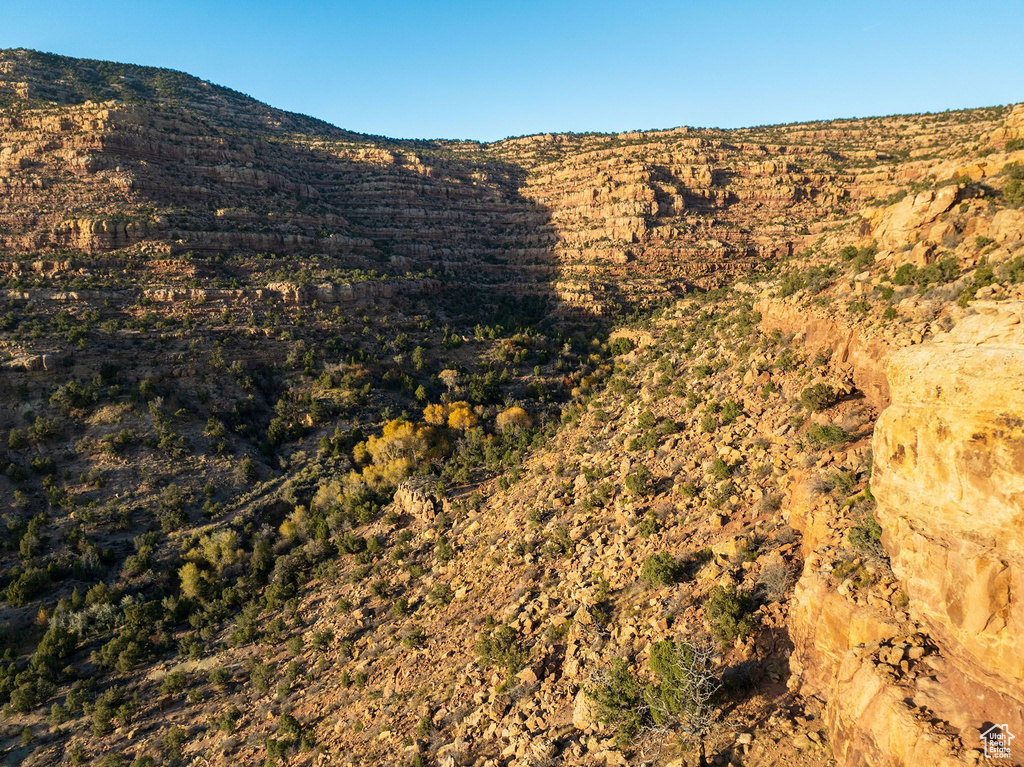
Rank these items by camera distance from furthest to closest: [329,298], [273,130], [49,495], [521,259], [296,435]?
[273,130]
[521,259]
[329,298]
[296,435]
[49,495]

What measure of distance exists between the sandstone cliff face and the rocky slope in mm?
36

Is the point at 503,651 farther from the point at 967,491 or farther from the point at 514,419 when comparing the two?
the point at 514,419

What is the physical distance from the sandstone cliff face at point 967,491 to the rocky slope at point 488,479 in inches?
1.4

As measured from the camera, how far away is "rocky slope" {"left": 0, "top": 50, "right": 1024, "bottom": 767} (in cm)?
680

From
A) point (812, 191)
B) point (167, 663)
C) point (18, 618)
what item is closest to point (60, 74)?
point (18, 618)

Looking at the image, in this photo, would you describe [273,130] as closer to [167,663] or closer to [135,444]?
[135,444]

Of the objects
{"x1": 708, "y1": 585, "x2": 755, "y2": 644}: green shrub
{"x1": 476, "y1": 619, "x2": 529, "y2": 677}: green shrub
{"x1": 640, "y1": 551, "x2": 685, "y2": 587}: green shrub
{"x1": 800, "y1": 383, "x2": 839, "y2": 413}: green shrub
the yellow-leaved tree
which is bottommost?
{"x1": 476, "y1": 619, "x2": 529, "y2": 677}: green shrub

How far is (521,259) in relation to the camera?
6066 cm

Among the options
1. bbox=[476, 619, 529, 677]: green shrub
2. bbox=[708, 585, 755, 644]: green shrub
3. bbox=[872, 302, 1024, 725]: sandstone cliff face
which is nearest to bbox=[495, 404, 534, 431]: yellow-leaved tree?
bbox=[476, 619, 529, 677]: green shrub

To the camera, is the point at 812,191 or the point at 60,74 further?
the point at 60,74

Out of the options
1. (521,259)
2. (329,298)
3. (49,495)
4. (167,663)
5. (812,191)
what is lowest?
(167,663)

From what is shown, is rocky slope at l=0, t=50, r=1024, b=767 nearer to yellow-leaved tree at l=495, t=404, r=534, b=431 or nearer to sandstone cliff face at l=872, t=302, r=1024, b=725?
sandstone cliff face at l=872, t=302, r=1024, b=725

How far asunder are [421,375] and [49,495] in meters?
22.3

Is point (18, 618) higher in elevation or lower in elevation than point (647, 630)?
lower
